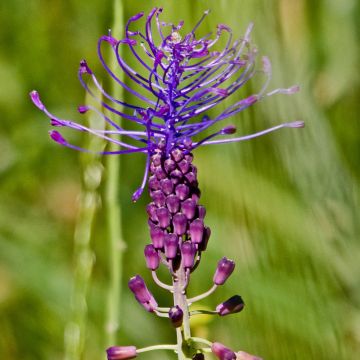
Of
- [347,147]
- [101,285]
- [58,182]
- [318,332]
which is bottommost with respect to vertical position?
[318,332]

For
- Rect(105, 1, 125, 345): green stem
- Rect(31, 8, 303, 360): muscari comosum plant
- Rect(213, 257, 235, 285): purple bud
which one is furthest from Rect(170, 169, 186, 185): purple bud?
Rect(105, 1, 125, 345): green stem

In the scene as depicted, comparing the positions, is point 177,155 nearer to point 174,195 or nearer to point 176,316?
point 174,195

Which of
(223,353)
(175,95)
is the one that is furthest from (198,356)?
(175,95)

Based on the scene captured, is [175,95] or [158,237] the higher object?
[175,95]

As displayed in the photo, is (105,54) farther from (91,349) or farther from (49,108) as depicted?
(91,349)

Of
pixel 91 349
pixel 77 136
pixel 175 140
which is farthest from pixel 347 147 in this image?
pixel 77 136

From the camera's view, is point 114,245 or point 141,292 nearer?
point 141,292
